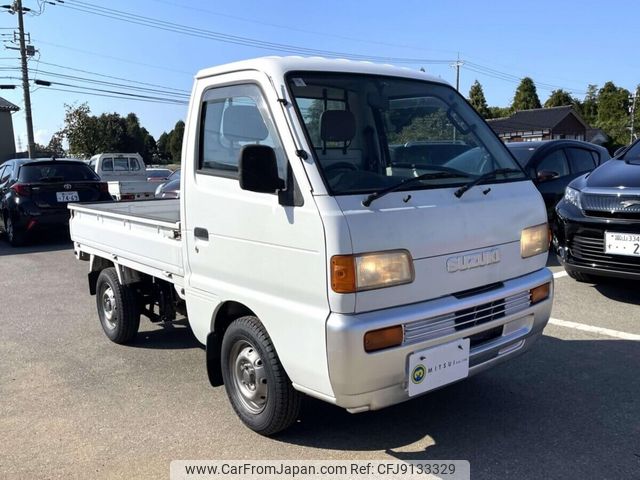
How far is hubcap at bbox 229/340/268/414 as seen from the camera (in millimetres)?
3119

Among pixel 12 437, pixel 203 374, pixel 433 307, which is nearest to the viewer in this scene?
pixel 433 307

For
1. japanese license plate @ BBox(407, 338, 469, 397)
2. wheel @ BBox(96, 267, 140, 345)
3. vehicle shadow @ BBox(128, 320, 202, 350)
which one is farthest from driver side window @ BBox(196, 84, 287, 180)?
vehicle shadow @ BBox(128, 320, 202, 350)

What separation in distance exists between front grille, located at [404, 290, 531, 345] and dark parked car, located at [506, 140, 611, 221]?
5.04 m

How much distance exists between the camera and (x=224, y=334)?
3.40 meters

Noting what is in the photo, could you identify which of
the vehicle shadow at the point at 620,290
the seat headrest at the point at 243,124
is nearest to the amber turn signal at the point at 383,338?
the seat headrest at the point at 243,124

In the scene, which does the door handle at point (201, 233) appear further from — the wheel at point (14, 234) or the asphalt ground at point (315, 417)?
the wheel at point (14, 234)

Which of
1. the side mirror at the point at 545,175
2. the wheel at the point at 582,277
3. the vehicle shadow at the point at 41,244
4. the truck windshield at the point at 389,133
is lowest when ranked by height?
the vehicle shadow at the point at 41,244

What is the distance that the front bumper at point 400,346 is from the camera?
250cm

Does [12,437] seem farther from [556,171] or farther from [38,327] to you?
[556,171]

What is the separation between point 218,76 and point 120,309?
2370mm

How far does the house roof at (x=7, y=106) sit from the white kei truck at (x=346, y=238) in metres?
43.3

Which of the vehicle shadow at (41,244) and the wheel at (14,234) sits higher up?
the wheel at (14,234)

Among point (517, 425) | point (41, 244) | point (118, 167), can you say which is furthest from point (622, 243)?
point (118, 167)

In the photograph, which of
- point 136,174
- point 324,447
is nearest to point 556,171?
point 324,447
